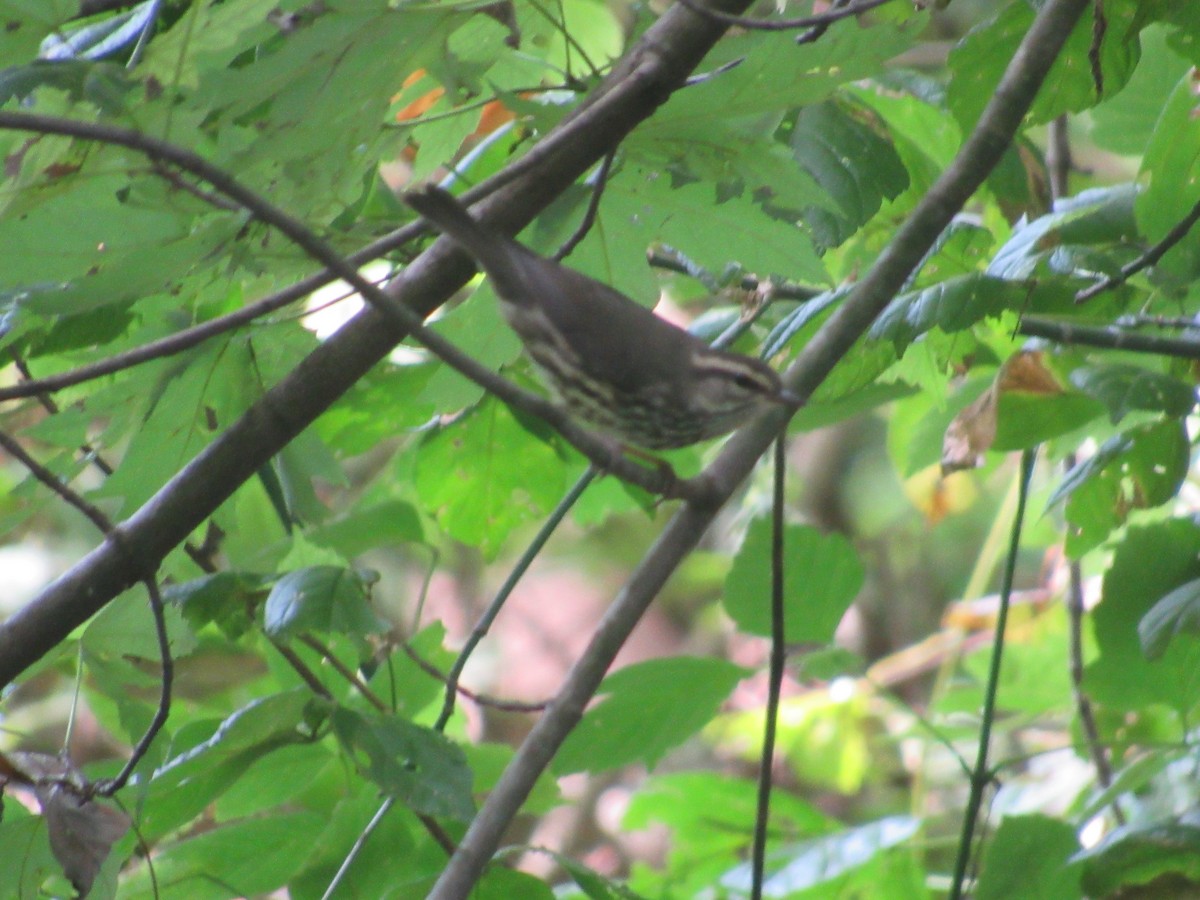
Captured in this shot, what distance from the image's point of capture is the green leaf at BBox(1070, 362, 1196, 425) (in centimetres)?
163

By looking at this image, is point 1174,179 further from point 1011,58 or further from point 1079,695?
point 1079,695

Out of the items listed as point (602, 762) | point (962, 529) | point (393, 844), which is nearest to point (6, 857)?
point (393, 844)

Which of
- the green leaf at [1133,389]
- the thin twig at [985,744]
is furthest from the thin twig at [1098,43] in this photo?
the thin twig at [985,744]

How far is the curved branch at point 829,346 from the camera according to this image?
4.94ft

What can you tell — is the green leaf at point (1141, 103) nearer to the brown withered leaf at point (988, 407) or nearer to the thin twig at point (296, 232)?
the brown withered leaf at point (988, 407)

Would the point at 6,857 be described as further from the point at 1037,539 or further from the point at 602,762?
the point at 1037,539

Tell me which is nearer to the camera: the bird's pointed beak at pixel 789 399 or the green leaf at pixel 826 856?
the bird's pointed beak at pixel 789 399

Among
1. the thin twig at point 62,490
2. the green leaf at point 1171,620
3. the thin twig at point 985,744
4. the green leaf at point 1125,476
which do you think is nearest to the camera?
the thin twig at point 62,490

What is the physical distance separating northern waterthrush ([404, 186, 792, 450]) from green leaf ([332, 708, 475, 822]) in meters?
0.63

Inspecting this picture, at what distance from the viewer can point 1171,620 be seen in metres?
1.72

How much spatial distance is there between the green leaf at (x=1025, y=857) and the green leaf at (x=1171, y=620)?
1.39 feet

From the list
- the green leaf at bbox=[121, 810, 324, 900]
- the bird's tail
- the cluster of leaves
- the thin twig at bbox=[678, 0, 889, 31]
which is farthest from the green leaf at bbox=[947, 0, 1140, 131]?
the green leaf at bbox=[121, 810, 324, 900]

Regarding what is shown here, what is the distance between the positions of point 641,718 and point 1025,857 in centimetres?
65

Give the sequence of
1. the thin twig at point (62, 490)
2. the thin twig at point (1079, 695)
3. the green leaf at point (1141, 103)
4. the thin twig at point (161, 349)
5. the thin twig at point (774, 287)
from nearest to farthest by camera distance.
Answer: the thin twig at point (161, 349)
the thin twig at point (62, 490)
the thin twig at point (774, 287)
the green leaf at point (1141, 103)
the thin twig at point (1079, 695)
